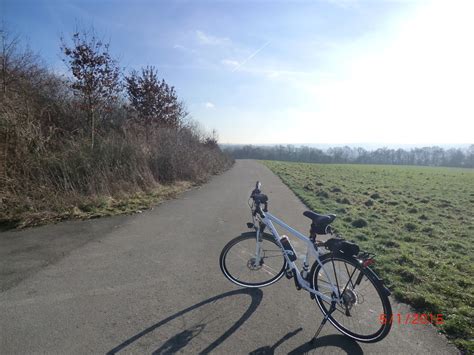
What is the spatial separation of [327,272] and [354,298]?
1.14ft

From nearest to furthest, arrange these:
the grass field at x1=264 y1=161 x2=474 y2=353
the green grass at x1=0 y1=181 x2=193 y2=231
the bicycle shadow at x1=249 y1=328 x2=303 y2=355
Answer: the bicycle shadow at x1=249 y1=328 x2=303 y2=355
the grass field at x1=264 y1=161 x2=474 y2=353
the green grass at x1=0 y1=181 x2=193 y2=231

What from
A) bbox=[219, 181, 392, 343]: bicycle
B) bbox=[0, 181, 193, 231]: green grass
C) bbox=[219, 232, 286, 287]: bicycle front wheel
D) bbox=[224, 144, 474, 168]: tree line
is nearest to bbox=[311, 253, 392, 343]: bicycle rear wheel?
bbox=[219, 181, 392, 343]: bicycle

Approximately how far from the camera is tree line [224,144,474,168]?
69262 millimetres

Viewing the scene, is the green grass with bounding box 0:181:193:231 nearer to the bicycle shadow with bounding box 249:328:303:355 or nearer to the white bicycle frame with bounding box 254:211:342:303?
the white bicycle frame with bounding box 254:211:342:303

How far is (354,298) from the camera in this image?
8.87 feet

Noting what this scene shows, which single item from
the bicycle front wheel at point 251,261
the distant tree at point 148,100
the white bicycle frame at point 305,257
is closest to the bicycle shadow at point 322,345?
the white bicycle frame at point 305,257

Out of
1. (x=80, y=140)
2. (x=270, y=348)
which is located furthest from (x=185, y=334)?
(x=80, y=140)

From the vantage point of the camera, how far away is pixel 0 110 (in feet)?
21.5

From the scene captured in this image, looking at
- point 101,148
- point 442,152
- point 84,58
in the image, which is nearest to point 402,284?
point 101,148

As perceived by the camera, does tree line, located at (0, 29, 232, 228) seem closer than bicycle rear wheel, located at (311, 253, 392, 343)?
No

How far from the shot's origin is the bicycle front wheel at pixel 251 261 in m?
3.49

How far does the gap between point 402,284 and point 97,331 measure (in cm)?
381

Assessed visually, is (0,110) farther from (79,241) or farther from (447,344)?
(447,344)

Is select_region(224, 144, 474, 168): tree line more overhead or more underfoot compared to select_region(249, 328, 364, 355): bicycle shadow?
more overhead
